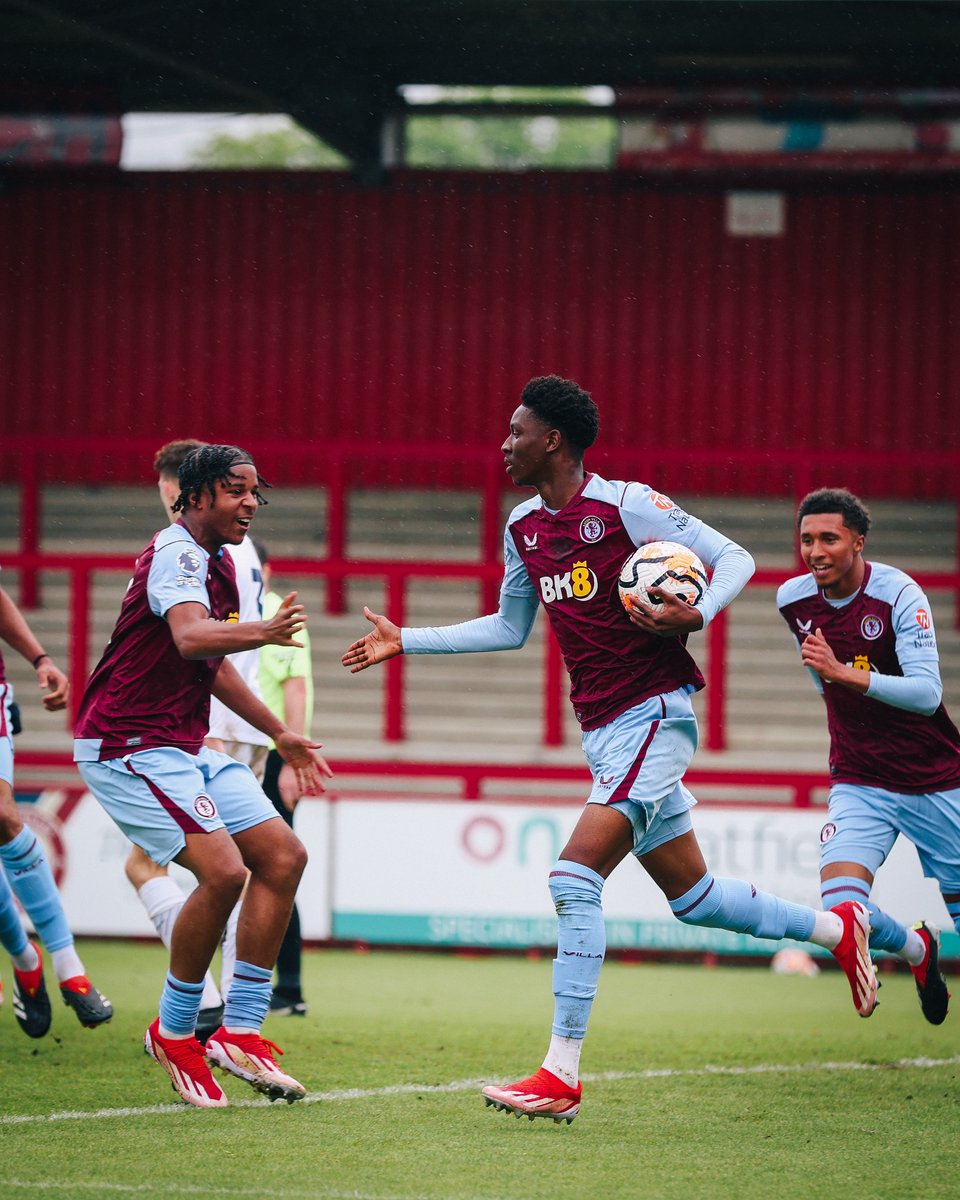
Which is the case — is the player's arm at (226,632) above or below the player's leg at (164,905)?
above

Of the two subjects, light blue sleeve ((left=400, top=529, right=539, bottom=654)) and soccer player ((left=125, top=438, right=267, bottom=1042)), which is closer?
light blue sleeve ((left=400, top=529, right=539, bottom=654))

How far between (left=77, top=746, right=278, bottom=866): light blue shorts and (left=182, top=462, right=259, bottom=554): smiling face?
0.73m

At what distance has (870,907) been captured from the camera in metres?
6.02

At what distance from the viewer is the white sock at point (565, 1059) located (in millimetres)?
5117

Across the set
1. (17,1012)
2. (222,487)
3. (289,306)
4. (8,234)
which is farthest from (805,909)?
(8,234)

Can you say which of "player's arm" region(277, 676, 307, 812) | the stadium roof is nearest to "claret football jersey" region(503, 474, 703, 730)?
"player's arm" region(277, 676, 307, 812)

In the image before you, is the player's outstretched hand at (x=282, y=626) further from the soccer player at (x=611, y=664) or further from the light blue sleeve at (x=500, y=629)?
the light blue sleeve at (x=500, y=629)

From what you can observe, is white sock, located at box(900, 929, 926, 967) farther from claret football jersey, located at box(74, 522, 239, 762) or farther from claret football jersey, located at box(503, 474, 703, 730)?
claret football jersey, located at box(74, 522, 239, 762)

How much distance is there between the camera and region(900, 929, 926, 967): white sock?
6316mm

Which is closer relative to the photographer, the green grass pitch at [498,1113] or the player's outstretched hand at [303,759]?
the green grass pitch at [498,1113]

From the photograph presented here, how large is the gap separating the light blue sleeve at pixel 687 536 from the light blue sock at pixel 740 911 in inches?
36.7

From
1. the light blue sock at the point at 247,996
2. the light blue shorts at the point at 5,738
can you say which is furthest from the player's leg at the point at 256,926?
the light blue shorts at the point at 5,738

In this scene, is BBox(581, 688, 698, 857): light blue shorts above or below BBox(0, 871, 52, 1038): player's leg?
above

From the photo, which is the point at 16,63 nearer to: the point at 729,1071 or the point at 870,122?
the point at 870,122
